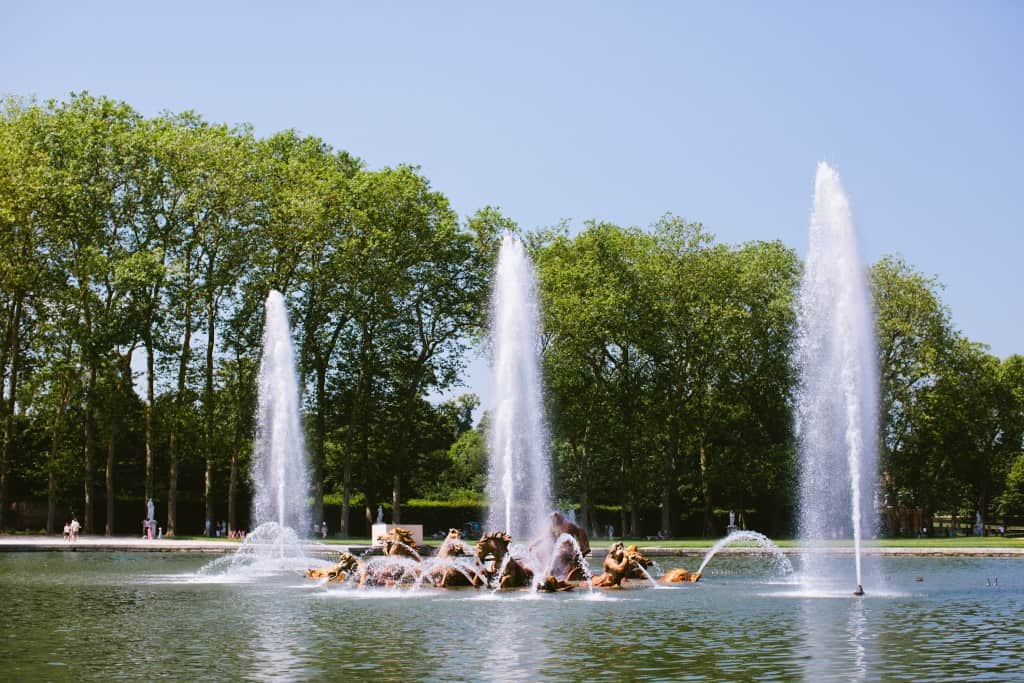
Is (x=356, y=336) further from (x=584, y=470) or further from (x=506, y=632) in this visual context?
(x=506, y=632)

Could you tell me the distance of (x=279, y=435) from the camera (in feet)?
175

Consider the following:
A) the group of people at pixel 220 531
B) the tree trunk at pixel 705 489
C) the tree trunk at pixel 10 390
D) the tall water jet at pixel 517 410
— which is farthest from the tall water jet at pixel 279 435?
the tree trunk at pixel 705 489

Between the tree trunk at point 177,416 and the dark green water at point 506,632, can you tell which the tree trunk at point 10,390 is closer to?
the tree trunk at point 177,416

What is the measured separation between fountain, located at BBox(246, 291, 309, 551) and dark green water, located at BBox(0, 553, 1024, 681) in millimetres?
Answer: 19364

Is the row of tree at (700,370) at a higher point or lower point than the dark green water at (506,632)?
higher

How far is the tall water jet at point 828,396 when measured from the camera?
30.2 metres

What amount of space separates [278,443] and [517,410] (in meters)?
15.3

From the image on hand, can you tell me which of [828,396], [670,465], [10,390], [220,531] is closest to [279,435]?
[10,390]

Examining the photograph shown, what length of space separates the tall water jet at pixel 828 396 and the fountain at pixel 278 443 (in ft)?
76.5

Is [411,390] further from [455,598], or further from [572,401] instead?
[455,598]

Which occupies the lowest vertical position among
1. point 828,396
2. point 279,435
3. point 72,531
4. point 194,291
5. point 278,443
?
point 72,531

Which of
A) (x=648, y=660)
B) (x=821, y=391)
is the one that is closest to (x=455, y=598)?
(x=648, y=660)

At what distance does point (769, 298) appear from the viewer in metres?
Result: 70.1

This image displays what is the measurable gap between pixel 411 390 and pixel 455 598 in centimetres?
4155
